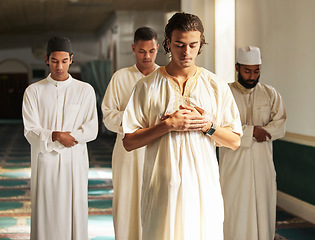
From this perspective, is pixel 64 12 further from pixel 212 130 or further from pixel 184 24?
pixel 212 130

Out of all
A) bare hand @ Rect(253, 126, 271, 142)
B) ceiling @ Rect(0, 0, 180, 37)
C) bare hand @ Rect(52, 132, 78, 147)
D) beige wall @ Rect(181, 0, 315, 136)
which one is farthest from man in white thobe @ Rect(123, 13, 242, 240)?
ceiling @ Rect(0, 0, 180, 37)

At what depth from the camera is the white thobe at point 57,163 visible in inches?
167

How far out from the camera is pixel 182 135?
271 cm

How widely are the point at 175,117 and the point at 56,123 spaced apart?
1895 mm

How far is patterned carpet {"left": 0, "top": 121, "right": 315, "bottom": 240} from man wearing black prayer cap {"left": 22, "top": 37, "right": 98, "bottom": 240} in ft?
3.92

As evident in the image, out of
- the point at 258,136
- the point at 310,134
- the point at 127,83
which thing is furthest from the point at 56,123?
the point at 310,134

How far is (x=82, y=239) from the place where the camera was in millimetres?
4344

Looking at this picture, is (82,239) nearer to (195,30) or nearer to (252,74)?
(252,74)

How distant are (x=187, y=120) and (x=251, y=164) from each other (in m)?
2.24

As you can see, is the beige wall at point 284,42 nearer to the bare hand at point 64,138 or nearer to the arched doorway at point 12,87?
the bare hand at point 64,138

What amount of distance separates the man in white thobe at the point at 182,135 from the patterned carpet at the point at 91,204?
2.88 meters

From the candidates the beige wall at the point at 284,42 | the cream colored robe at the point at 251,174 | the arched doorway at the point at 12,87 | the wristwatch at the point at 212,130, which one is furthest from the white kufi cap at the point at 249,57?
the arched doorway at the point at 12,87

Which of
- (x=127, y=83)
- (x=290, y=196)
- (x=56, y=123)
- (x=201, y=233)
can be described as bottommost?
(x=290, y=196)

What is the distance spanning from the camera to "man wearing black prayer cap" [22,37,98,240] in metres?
4.23
